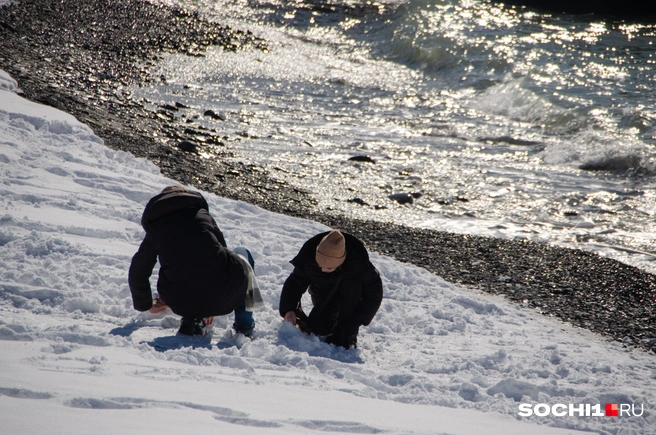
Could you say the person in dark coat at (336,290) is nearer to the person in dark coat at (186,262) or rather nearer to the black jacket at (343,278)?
the black jacket at (343,278)

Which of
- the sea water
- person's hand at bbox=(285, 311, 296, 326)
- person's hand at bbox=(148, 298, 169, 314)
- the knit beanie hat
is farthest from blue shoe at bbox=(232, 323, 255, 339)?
the sea water

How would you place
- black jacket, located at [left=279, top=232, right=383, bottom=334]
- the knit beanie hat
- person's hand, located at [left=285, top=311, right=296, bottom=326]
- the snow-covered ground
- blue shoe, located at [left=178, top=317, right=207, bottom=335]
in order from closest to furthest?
the snow-covered ground
the knit beanie hat
blue shoe, located at [left=178, top=317, right=207, bottom=335]
black jacket, located at [left=279, top=232, right=383, bottom=334]
person's hand, located at [left=285, top=311, right=296, bottom=326]

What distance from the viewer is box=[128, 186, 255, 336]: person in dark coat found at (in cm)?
407

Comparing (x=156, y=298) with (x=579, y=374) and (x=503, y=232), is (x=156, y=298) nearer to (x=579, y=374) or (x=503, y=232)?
(x=579, y=374)

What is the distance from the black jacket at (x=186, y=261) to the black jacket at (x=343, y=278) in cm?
52

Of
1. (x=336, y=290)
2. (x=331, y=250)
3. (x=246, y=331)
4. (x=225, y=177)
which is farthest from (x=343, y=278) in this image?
(x=225, y=177)

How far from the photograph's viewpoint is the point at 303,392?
385 centimetres

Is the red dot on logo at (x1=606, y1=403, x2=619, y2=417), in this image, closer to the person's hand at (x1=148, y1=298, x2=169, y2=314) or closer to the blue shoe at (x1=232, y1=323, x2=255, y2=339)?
the blue shoe at (x1=232, y1=323, x2=255, y2=339)

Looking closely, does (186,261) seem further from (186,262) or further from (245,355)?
(245,355)

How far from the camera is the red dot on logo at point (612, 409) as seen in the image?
13.7ft

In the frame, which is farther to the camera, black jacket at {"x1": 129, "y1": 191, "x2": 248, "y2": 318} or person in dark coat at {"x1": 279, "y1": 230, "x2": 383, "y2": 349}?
person in dark coat at {"x1": 279, "y1": 230, "x2": 383, "y2": 349}

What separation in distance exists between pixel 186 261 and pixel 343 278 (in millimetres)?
1238

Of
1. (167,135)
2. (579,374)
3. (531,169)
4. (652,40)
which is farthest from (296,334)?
(652,40)

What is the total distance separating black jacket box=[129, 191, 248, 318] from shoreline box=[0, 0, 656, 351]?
356cm
